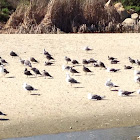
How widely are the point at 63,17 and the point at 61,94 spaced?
1217 centimetres

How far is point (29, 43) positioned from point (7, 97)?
7.72 m

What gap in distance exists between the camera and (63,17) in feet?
95.7

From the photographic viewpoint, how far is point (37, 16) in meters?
28.8

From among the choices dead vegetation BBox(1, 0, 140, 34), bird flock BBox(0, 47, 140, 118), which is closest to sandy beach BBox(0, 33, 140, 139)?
bird flock BBox(0, 47, 140, 118)

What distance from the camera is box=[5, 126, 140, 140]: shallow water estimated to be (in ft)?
46.7

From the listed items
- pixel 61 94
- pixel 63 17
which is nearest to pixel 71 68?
pixel 61 94

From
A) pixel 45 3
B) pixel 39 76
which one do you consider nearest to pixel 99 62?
pixel 39 76

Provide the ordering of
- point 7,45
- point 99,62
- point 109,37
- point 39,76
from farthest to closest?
point 109,37 < point 7,45 < point 99,62 < point 39,76

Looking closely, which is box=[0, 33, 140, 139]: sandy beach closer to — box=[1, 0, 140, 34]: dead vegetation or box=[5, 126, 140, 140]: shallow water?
box=[5, 126, 140, 140]: shallow water

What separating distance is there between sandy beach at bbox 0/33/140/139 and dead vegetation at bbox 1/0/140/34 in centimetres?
323

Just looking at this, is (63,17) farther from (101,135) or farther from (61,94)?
(101,135)

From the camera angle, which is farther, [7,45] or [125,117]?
[7,45]

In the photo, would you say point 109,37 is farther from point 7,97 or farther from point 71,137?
point 71,137

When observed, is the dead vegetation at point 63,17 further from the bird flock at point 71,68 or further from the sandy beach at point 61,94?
the bird flock at point 71,68
